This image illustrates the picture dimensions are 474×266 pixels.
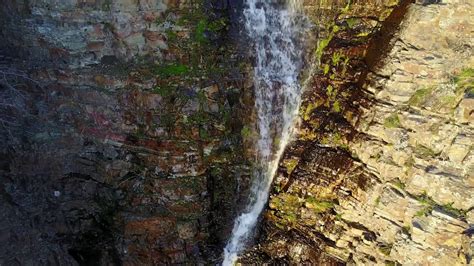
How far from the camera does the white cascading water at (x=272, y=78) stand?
648 cm

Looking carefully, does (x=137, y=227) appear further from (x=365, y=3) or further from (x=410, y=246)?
(x=365, y=3)

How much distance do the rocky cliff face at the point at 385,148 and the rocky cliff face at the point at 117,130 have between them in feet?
4.37

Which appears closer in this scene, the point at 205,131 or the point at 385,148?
the point at 385,148

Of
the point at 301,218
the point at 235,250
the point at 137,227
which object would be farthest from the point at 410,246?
the point at 137,227

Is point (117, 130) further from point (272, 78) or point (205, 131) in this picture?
point (272, 78)

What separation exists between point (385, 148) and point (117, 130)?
4188mm

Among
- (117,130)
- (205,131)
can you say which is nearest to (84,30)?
(117,130)

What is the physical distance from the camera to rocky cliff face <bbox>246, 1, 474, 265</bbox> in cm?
460

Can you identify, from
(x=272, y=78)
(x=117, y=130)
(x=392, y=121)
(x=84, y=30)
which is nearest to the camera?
(x=392, y=121)

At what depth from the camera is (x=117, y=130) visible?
6445 mm

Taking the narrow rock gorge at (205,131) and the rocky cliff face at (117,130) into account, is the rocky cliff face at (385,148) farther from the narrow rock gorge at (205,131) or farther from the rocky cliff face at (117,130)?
the rocky cliff face at (117,130)

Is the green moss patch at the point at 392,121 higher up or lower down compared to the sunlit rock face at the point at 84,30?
lower down

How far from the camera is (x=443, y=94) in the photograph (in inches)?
186

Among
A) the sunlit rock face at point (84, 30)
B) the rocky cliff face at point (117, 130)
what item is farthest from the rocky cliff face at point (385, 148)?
the sunlit rock face at point (84, 30)
